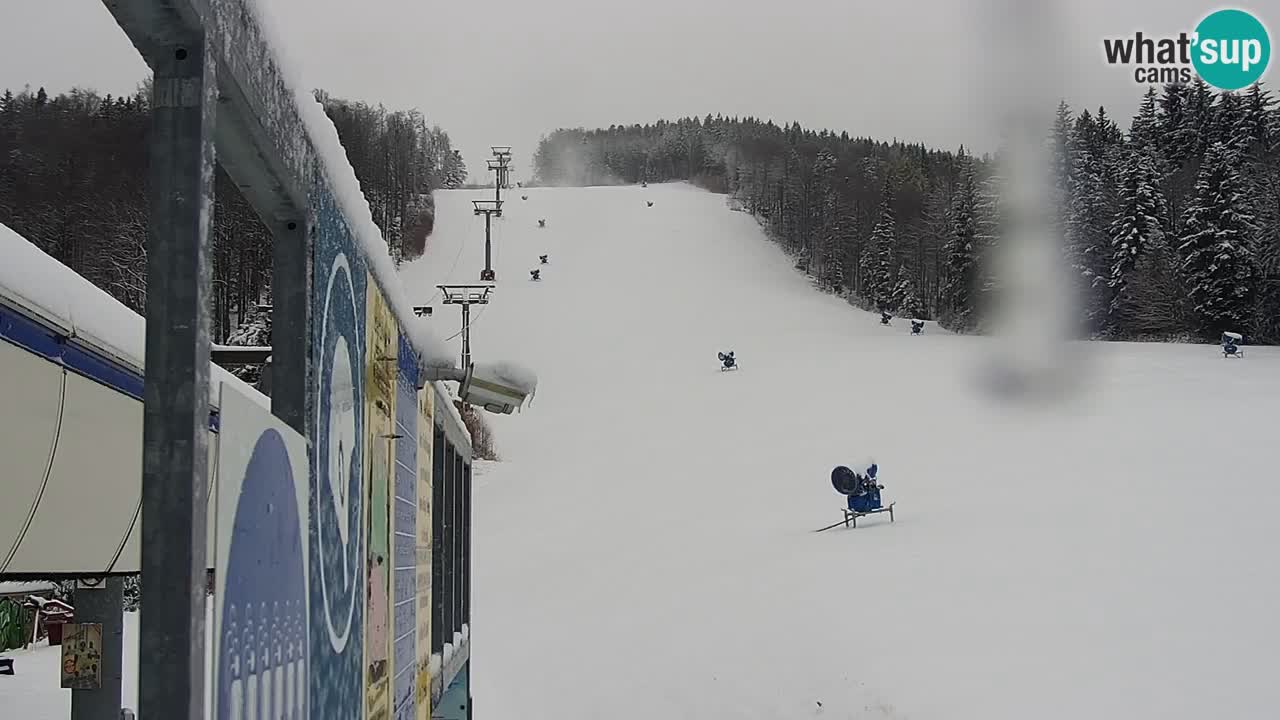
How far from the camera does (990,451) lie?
770 inches

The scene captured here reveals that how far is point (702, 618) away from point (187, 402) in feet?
38.6

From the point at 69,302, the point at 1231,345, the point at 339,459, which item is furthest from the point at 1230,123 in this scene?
the point at 69,302

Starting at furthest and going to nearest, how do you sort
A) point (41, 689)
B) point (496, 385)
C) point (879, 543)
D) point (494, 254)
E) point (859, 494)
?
point (494, 254) → point (859, 494) → point (879, 543) → point (41, 689) → point (496, 385)

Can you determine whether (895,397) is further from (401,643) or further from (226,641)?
(226,641)

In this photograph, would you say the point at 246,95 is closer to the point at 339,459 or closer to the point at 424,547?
the point at 339,459

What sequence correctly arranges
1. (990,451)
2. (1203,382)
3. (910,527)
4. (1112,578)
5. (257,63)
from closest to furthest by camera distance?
(257,63) < (1112,578) < (910,527) < (990,451) < (1203,382)

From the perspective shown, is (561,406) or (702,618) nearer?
(702,618)

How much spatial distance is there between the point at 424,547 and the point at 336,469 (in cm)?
240

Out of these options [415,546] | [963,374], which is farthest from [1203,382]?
[415,546]

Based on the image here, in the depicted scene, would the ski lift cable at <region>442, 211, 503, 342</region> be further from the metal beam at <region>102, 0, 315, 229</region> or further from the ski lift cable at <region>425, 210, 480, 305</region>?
the metal beam at <region>102, 0, 315, 229</region>

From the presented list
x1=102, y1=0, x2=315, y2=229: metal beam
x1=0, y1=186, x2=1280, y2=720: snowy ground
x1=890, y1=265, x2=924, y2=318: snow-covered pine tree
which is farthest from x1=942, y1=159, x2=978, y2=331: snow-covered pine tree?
x1=102, y1=0, x2=315, y2=229: metal beam

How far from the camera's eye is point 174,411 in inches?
51.1

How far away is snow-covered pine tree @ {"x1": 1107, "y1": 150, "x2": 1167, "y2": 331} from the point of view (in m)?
33.6

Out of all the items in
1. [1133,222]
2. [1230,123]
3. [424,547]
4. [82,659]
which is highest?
[1230,123]
